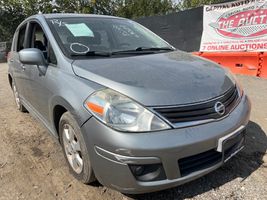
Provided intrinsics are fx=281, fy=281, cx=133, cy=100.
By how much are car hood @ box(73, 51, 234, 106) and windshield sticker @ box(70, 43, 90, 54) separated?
208 mm

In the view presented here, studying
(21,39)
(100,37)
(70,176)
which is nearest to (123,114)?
(70,176)

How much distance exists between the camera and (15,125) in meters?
4.45

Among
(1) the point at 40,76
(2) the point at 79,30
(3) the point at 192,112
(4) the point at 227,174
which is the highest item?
(2) the point at 79,30

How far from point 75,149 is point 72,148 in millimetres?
85

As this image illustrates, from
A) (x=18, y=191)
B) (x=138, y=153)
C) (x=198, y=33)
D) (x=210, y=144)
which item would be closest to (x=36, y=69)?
(x=18, y=191)

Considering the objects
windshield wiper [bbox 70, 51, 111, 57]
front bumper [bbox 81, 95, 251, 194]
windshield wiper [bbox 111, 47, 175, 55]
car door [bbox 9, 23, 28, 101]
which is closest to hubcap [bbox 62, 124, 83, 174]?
front bumper [bbox 81, 95, 251, 194]

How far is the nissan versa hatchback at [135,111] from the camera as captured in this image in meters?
2.08

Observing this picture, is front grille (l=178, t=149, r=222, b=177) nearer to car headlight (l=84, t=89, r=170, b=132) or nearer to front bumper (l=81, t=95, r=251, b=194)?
front bumper (l=81, t=95, r=251, b=194)

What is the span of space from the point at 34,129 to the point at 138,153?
2664mm

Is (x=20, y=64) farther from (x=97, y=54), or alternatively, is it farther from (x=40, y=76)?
(x=97, y=54)

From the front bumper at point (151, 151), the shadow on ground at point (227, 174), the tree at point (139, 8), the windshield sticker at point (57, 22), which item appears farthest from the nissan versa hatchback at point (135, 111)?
the tree at point (139, 8)

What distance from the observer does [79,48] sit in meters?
2.96

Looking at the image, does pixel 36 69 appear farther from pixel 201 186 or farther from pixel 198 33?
pixel 198 33

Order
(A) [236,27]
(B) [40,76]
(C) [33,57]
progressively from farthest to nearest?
(A) [236,27]
(B) [40,76]
(C) [33,57]
